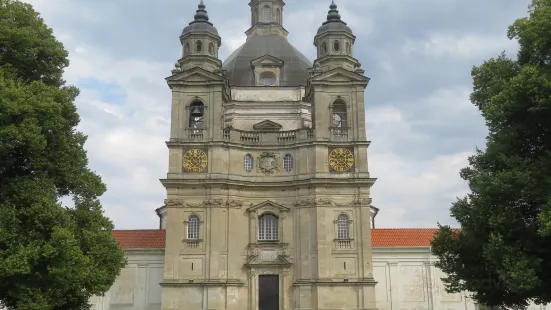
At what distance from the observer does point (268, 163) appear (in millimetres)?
37469

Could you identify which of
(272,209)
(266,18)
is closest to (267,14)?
(266,18)

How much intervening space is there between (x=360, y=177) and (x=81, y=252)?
19436mm

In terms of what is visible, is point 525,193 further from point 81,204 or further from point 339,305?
point 339,305

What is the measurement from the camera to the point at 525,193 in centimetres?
1808

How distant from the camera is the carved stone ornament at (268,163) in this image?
37.4m

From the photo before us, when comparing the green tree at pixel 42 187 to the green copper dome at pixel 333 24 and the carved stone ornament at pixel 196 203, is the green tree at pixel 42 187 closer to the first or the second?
the carved stone ornament at pixel 196 203

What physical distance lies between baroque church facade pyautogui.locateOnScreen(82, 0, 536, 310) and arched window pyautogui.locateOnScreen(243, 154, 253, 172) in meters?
0.07

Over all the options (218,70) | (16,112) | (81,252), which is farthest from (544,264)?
(218,70)

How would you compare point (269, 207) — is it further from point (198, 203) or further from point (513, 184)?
point (513, 184)

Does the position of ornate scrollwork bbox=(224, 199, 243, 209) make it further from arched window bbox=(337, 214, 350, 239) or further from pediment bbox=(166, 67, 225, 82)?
pediment bbox=(166, 67, 225, 82)

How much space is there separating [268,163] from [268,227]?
375 centimetres

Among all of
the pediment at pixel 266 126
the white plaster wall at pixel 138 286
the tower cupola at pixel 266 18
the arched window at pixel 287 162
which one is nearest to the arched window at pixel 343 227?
the arched window at pixel 287 162

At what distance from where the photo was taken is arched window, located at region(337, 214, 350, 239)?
116 feet

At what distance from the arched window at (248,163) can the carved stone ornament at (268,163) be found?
414mm
